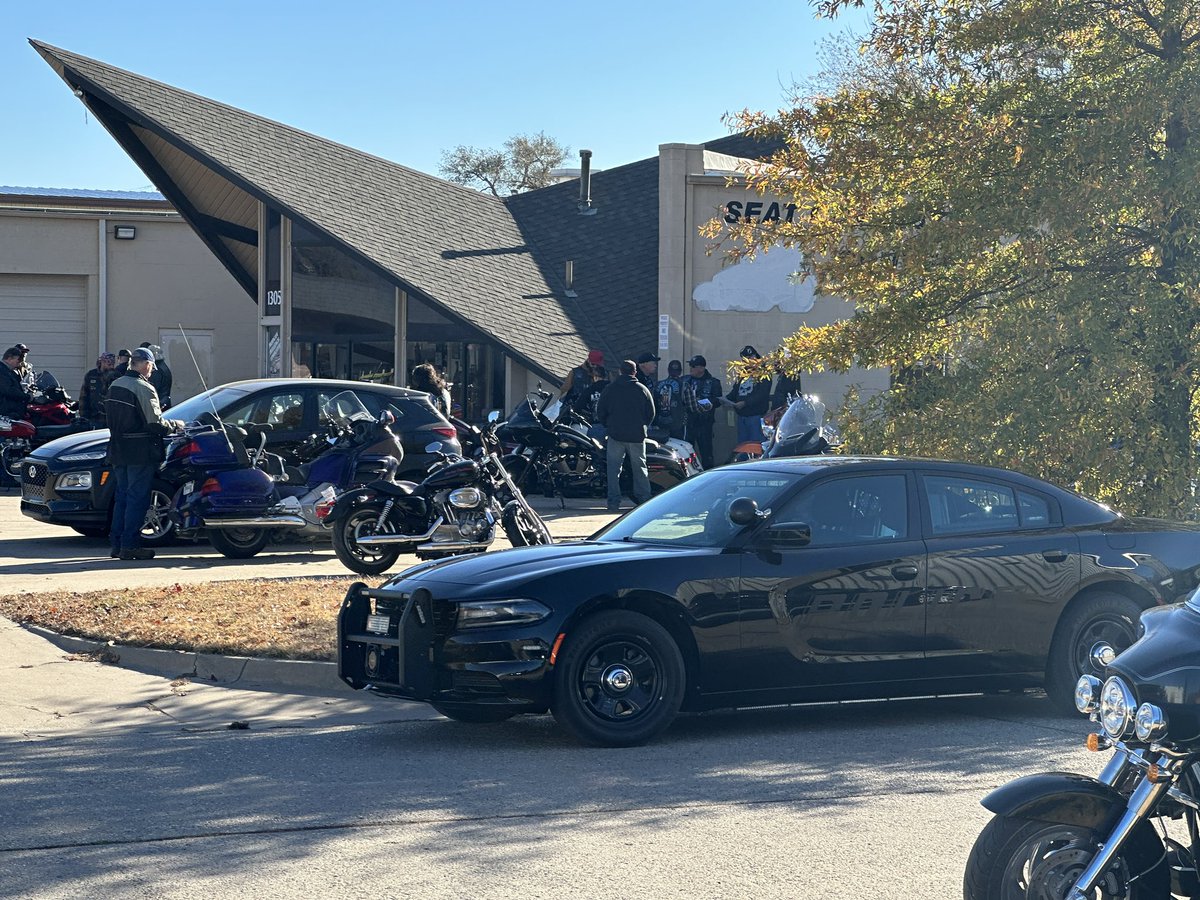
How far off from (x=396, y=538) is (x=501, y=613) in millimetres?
5985

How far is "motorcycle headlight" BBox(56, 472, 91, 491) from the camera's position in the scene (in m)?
15.5

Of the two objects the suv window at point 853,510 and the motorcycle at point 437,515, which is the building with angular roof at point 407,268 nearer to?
the motorcycle at point 437,515

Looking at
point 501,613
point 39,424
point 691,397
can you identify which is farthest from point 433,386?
point 501,613

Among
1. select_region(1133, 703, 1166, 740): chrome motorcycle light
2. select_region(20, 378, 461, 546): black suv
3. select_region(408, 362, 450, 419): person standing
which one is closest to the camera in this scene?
select_region(1133, 703, 1166, 740): chrome motorcycle light

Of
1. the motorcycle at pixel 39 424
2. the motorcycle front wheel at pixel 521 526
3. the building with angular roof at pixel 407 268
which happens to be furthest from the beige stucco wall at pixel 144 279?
the motorcycle front wheel at pixel 521 526

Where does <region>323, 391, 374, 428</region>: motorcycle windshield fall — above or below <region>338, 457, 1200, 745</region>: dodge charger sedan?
above

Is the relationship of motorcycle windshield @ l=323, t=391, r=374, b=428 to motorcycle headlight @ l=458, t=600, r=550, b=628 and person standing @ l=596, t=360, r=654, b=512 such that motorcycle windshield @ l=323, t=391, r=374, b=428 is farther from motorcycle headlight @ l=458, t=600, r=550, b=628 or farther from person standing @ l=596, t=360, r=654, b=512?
motorcycle headlight @ l=458, t=600, r=550, b=628

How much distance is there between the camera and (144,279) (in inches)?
1368

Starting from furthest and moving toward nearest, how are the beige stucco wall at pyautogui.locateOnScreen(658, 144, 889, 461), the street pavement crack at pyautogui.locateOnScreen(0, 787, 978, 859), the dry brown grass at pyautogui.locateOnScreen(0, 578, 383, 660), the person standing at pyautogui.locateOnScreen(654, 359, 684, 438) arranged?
1. the beige stucco wall at pyautogui.locateOnScreen(658, 144, 889, 461)
2. the person standing at pyautogui.locateOnScreen(654, 359, 684, 438)
3. the dry brown grass at pyautogui.locateOnScreen(0, 578, 383, 660)
4. the street pavement crack at pyautogui.locateOnScreen(0, 787, 978, 859)

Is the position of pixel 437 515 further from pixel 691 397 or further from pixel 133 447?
pixel 691 397

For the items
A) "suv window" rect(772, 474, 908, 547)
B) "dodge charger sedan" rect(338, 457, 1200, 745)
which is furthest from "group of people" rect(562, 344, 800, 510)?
"suv window" rect(772, 474, 908, 547)

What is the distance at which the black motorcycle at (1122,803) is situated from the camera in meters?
4.10

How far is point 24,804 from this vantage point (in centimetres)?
638

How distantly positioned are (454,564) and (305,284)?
21580 millimetres
